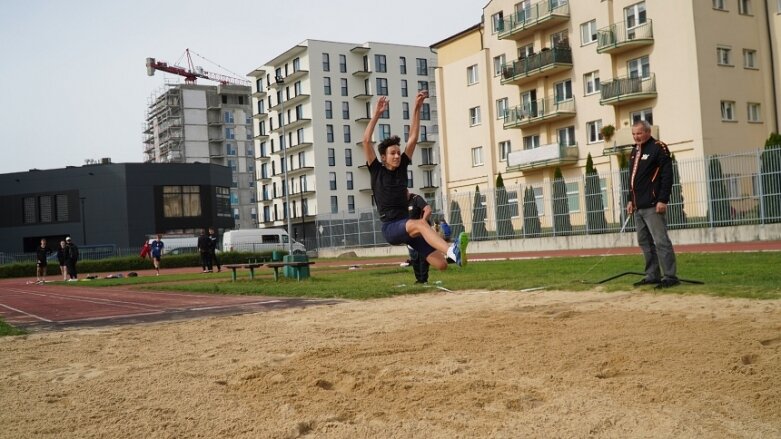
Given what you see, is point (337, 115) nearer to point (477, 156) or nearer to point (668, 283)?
point (477, 156)

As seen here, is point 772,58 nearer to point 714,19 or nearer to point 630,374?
point 714,19

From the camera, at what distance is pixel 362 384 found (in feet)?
17.8

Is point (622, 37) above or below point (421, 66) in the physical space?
below

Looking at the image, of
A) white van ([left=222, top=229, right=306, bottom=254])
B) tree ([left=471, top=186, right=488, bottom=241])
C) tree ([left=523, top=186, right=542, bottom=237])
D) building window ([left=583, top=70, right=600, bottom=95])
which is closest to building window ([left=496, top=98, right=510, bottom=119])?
building window ([left=583, top=70, right=600, bottom=95])

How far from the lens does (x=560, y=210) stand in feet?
105

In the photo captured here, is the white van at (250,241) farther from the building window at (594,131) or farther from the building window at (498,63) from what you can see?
the building window at (594,131)

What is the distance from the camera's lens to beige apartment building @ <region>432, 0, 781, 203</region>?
3819 centimetres

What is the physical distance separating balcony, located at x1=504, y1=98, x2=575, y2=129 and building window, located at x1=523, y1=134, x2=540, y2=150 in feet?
2.95

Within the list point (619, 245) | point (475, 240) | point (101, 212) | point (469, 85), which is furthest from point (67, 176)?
point (619, 245)

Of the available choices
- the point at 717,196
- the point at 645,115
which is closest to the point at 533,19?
the point at 645,115

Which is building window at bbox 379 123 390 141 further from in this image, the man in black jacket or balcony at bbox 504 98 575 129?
the man in black jacket

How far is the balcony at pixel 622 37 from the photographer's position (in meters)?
39.5

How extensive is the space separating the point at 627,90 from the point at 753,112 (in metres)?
6.85

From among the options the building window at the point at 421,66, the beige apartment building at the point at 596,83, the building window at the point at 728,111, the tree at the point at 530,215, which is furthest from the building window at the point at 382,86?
the tree at the point at 530,215
